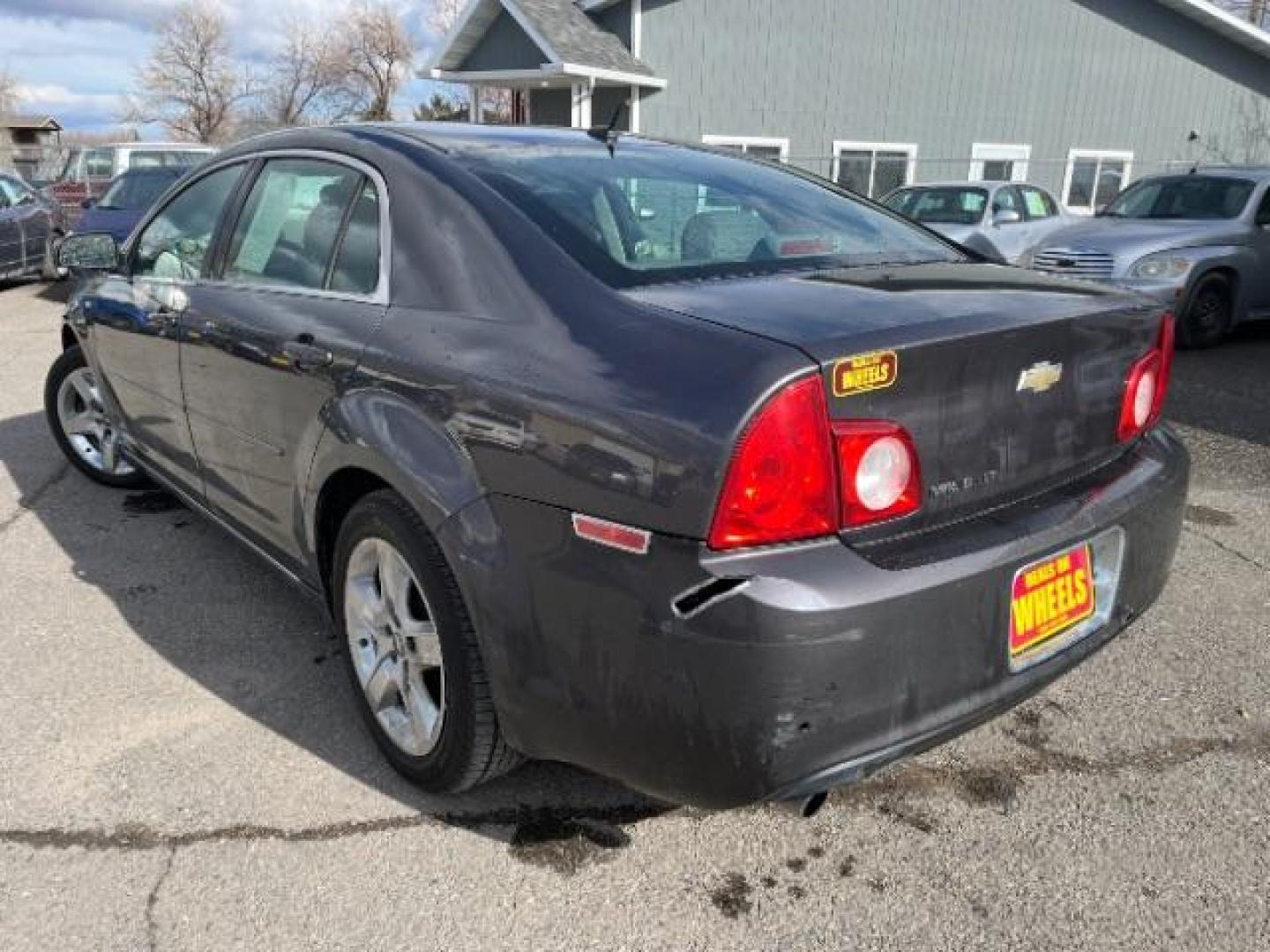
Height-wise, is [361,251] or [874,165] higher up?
[874,165]

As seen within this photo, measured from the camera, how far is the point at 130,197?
11.6 m

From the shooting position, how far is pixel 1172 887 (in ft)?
7.38

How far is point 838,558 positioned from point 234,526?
235 centimetres

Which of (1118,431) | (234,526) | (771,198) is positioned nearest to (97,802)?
(234,526)

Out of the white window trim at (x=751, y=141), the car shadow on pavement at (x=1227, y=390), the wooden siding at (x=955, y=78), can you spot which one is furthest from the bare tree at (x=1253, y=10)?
the car shadow on pavement at (x=1227, y=390)

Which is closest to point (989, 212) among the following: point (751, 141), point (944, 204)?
point (944, 204)

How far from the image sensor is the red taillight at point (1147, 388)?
8.15ft

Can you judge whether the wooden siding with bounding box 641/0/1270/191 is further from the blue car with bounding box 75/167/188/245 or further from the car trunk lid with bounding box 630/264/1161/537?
the car trunk lid with bounding box 630/264/1161/537

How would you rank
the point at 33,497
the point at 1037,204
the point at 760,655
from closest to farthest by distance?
the point at 760,655 → the point at 33,497 → the point at 1037,204

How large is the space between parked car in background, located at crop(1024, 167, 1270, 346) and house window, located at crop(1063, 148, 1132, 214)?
11.4 metres

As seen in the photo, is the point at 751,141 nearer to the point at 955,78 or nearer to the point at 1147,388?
the point at 955,78

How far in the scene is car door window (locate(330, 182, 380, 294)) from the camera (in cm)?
263

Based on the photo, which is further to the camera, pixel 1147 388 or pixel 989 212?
pixel 989 212

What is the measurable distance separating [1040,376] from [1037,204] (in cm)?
1124
